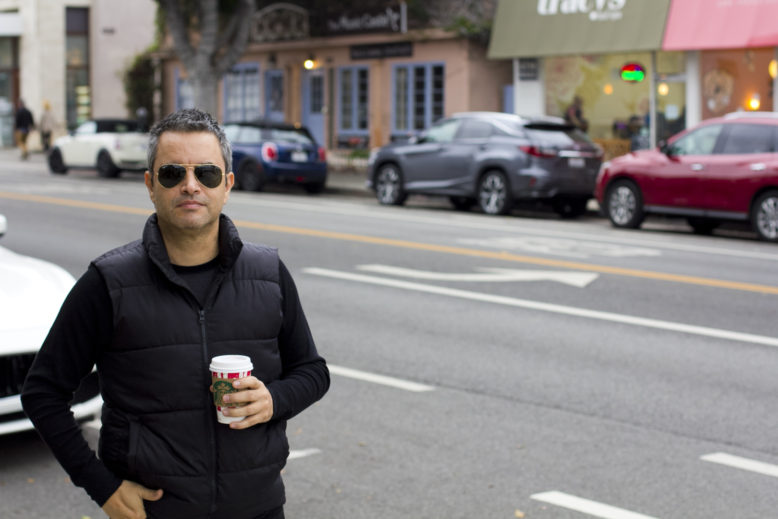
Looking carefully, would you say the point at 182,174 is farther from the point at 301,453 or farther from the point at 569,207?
the point at 569,207

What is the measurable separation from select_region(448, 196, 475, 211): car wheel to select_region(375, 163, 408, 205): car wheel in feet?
2.90

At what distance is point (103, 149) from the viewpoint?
31.3 meters

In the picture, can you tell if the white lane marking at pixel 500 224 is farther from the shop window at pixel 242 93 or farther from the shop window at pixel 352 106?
the shop window at pixel 242 93

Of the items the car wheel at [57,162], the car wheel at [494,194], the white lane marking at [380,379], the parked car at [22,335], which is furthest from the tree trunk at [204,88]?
the parked car at [22,335]

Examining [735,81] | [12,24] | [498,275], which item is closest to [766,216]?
[498,275]

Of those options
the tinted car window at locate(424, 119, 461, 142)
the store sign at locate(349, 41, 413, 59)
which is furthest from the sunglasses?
the store sign at locate(349, 41, 413, 59)

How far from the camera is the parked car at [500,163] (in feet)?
68.6

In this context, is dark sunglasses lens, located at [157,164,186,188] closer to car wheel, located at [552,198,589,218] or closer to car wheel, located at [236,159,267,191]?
car wheel, located at [552,198,589,218]

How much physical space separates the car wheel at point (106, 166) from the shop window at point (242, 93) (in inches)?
268

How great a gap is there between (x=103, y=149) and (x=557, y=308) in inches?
863

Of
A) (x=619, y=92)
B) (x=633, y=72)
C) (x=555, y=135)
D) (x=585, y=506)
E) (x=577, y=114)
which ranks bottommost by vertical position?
(x=585, y=506)

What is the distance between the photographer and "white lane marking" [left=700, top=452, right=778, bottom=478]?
6.49 meters

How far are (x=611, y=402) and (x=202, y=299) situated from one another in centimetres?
511

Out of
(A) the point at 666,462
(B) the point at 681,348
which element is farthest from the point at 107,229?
(A) the point at 666,462
